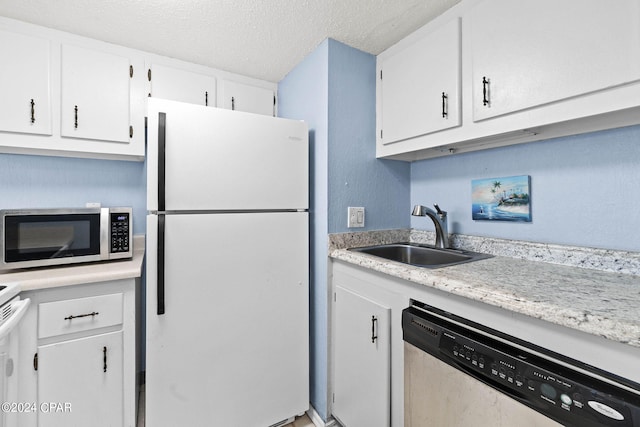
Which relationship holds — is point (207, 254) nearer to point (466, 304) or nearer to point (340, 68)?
point (466, 304)

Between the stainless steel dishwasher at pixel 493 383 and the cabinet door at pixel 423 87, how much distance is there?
0.91m

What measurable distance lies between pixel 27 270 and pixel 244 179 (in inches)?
43.2

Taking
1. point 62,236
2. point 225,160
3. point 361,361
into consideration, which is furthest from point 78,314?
point 361,361

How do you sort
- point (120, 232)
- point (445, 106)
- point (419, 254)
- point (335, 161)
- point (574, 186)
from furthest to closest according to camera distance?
point (419, 254) → point (335, 161) → point (120, 232) → point (445, 106) → point (574, 186)

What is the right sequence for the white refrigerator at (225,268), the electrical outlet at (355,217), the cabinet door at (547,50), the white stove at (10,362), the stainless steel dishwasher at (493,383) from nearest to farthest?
1. the stainless steel dishwasher at (493,383)
2. the cabinet door at (547,50)
3. the white stove at (10,362)
4. the white refrigerator at (225,268)
5. the electrical outlet at (355,217)

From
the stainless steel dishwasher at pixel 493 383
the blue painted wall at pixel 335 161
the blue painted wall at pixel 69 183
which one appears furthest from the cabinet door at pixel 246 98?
the stainless steel dishwasher at pixel 493 383

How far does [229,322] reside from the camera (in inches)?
55.5

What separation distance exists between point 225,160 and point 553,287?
140 cm

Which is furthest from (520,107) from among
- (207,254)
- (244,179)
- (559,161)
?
(207,254)

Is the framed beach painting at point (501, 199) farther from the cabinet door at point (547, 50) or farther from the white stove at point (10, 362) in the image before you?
the white stove at point (10, 362)

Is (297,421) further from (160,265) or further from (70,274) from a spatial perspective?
(70,274)

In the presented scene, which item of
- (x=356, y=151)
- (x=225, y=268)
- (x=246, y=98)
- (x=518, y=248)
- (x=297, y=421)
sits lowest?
(x=297, y=421)

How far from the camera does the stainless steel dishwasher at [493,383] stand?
0.62 meters

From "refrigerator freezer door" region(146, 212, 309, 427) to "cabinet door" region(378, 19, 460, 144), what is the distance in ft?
2.66
